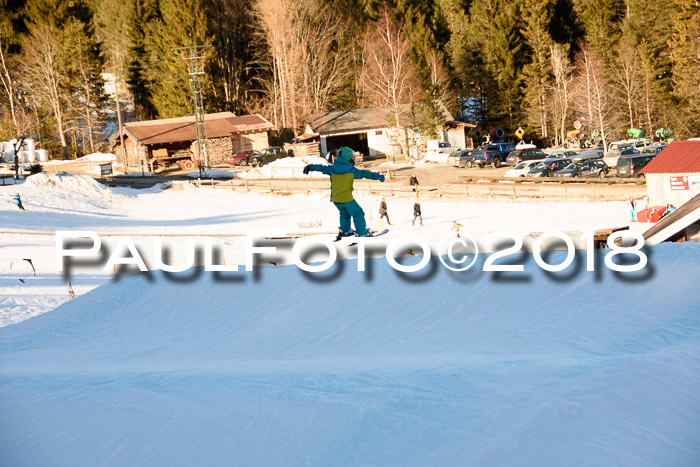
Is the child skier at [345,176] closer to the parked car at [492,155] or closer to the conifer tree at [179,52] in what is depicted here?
the parked car at [492,155]

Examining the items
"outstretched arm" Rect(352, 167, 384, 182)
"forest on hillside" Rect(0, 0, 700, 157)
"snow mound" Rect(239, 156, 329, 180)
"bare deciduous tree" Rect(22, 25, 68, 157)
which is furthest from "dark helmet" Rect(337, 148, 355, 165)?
"bare deciduous tree" Rect(22, 25, 68, 157)

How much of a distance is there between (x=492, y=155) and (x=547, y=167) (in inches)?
341

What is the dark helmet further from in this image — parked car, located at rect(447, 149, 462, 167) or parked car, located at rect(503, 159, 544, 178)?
parked car, located at rect(447, 149, 462, 167)

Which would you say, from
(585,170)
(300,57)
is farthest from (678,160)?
(300,57)

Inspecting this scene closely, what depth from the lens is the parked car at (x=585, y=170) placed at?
3831cm

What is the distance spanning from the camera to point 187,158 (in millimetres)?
56875

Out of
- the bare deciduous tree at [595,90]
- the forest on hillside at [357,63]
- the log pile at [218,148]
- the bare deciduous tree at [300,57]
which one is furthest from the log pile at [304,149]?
the bare deciduous tree at [595,90]

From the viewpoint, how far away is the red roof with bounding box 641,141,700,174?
24.1 m

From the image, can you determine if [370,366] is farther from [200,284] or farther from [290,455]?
[200,284]

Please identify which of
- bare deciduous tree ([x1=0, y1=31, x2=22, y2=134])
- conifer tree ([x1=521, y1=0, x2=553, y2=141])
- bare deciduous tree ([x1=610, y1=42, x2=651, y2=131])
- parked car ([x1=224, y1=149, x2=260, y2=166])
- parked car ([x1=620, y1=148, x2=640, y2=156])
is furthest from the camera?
bare deciduous tree ([x1=0, y1=31, x2=22, y2=134])

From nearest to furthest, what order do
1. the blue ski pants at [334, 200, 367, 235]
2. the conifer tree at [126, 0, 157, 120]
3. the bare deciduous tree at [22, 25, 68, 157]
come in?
the blue ski pants at [334, 200, 367, 235] → the bare deciduous tree at [22, 25, 68, 157] → the conifer tree at [126, 0, 157, 120]

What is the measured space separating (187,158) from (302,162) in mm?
13555

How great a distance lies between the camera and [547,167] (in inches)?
1554

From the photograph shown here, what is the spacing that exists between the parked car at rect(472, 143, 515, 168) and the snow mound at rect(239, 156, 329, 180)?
11164 mm
